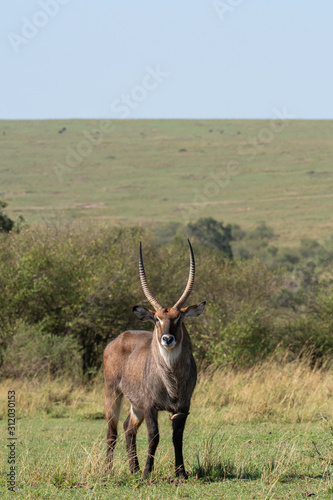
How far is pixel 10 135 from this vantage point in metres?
101

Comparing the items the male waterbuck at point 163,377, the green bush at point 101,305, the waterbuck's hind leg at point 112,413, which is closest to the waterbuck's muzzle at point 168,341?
the male waterbuck at point 163,377

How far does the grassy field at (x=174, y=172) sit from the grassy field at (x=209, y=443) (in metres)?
50.3

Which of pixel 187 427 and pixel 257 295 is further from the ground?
pixel 257 295

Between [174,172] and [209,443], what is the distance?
3337 inches

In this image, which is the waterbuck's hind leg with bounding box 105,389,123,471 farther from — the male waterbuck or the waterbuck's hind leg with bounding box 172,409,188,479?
the waterbuck's hind leg with bounding box 172,409,188,479

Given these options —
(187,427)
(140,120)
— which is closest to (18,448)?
(187,427)

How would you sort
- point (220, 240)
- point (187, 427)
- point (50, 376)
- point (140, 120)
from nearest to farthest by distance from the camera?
point (187, 427) < point (50, 376) < point (220, 240) < point (140, 120)

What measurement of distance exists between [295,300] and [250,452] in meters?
15.7

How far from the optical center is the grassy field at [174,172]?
74.9 meters

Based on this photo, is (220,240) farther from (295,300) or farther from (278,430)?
(278,430)

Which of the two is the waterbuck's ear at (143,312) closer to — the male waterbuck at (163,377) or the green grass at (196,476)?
the male waterbuck at (163,377)

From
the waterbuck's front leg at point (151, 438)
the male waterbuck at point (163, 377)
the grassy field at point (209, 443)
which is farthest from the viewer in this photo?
the waterbuck's front leg at point (151, 438)

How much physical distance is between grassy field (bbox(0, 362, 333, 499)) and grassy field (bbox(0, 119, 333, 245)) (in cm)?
5030

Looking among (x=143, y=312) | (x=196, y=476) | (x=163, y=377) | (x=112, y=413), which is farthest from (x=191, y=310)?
(x=112, y=413)
